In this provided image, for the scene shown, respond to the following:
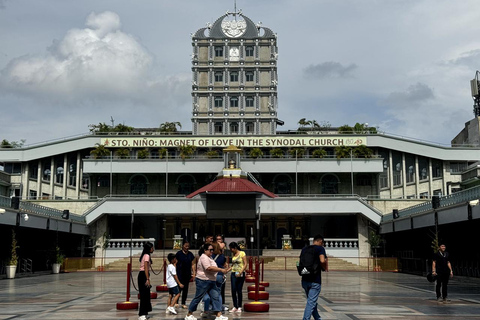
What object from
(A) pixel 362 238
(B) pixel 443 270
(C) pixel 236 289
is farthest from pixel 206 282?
(A) pixel 362 238

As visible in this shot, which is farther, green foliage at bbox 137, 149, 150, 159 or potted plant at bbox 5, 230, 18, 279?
green foliage at bbox 137, 149, 150, 159

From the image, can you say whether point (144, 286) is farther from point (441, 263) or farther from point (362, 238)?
point (362, 238)

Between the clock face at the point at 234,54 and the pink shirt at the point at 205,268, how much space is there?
216ft

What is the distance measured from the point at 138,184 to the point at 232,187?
1558 cm

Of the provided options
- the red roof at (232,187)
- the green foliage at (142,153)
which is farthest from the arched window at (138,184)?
the red roof at (232,187)

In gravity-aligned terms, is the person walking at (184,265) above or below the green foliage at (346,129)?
below

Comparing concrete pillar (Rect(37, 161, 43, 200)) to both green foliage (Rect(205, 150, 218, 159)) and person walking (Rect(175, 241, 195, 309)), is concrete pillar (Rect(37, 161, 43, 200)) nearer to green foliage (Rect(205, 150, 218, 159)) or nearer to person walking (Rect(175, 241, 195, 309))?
green foliage (Rect(205, 150, 218, 159))

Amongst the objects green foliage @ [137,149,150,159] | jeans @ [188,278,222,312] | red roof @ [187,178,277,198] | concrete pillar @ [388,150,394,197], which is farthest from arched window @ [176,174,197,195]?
jeans @ [188,278,222,312]

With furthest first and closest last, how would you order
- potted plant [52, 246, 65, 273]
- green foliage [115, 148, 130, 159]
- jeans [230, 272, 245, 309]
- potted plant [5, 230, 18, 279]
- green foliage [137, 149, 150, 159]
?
1. green foliage [115, 148, 130, 159]
2. green foliage [137, 149, 150, 159]
3. potted plant [52, 246, 65, 273]
4. potted plant [5, 230, 18, 279]
5. jeans [230, 272, 245, 309]

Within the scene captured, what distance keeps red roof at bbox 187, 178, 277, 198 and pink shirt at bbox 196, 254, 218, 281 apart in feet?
130

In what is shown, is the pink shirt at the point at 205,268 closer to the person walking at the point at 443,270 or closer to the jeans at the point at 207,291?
the jeans at the point at 207,291

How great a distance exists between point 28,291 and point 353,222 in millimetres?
41984

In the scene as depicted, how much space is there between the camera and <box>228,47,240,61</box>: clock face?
7713 centimetres

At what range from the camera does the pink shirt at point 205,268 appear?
13.1m
